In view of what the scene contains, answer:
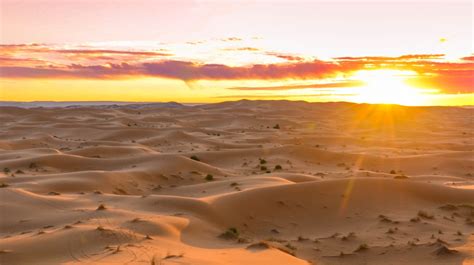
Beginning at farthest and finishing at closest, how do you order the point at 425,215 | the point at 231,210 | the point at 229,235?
A: the point at 425,215 → the point at 231,210 → the point at 229,235

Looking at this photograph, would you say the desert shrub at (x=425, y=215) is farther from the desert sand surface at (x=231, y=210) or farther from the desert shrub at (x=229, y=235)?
the desert shrub at (x=229, y=235)

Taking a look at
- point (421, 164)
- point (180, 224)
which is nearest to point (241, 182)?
Answer: point (180, 224)

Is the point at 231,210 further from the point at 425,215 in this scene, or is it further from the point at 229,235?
the point at 425,215

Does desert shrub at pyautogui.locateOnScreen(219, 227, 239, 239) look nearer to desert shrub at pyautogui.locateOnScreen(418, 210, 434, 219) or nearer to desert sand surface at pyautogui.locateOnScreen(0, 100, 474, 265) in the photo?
desert sand surface at pyautogui.locateOnScreen(0, 100, 474, 265)

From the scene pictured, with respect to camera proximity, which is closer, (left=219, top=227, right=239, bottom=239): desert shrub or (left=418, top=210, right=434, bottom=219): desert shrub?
(left=219, top=227, right=239, bottom=239): desert shrub

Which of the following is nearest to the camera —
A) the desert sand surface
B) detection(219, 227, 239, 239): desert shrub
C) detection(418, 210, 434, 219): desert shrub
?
the desert sand surface

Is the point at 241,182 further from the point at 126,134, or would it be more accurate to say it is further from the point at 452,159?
the point at 126,134

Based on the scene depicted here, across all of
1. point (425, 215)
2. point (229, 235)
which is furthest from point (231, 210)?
point (425, 215)

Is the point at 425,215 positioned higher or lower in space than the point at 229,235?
higher

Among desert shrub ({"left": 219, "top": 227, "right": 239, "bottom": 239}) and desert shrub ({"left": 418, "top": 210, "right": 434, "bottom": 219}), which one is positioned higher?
desert shrub ({"left": 418, "top": 210, "right": 434, "bottom": 219})

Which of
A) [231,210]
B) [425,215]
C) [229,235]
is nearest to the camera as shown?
[229,235]

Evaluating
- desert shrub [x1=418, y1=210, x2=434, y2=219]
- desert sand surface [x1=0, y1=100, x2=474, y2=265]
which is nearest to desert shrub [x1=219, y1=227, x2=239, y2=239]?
desert sand surface [x1=0, y1=100, x2=474, y2=265]

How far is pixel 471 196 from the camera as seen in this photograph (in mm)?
14492

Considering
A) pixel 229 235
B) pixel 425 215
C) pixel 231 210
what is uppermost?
pixel 425 215
